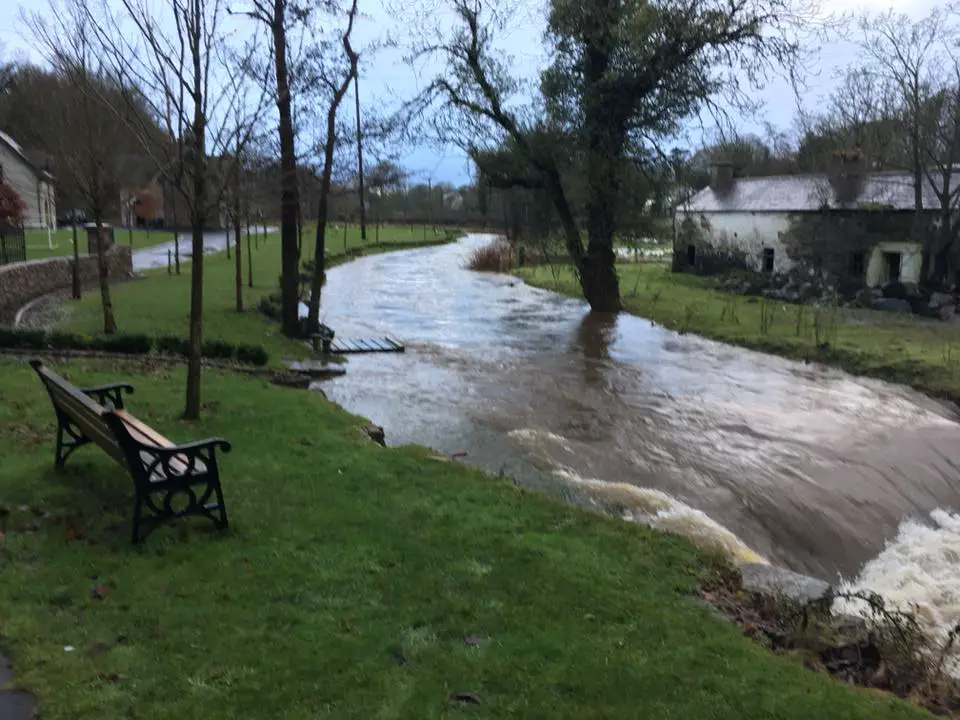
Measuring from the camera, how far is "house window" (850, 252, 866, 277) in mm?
31969

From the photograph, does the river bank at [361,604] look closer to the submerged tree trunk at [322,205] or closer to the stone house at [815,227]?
the submerged tree trunk at [322,205]

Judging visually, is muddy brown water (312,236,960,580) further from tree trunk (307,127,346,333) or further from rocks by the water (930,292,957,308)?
rocks by the water (930,292,957,308)

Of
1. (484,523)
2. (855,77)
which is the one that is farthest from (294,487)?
(855,77)

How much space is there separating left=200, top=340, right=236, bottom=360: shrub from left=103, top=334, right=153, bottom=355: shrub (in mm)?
881

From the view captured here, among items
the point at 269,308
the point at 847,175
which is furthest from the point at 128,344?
the point at 847,175

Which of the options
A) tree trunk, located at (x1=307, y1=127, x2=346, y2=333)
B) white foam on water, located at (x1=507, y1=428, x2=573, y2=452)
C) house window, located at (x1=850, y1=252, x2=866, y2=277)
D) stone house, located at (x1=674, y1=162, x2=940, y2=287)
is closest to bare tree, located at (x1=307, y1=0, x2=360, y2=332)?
tree trunk, located at (x1=307, y1=127, x2=346, y2=333)

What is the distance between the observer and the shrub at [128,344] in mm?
12266

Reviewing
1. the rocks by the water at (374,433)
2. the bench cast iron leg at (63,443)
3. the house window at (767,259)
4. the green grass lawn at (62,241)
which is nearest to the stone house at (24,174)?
the green grass lawn at (62,241)

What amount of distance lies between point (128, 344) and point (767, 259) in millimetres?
30344

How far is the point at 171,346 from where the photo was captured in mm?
Answer: 12719

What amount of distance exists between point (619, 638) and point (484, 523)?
78.9 inches

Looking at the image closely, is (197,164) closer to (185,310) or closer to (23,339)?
(23,339)

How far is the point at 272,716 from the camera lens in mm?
3627

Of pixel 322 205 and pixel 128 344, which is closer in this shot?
pixel 128 344
